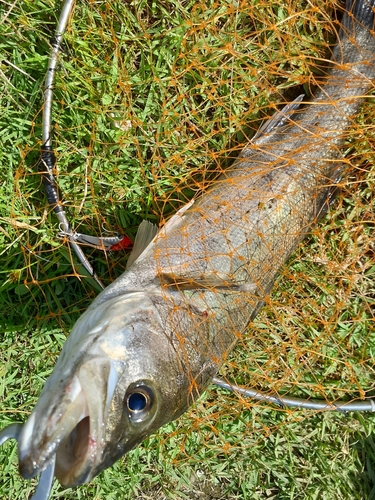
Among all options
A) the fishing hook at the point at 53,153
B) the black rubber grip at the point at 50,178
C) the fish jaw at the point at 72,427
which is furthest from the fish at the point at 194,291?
the black rubber grip at the point at 50,178

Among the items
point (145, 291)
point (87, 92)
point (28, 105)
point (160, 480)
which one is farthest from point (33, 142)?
point (160, 480)

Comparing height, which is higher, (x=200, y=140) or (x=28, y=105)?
(x=28, y=105)

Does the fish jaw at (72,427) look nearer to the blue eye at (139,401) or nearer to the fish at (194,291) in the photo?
the fish at (194,291)

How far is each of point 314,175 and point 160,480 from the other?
2.97m

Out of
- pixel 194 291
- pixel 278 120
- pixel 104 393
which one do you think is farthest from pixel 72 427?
pixel 278 120

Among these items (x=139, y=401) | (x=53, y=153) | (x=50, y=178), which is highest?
(x=53, y=153)

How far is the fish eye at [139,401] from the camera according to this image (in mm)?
2521

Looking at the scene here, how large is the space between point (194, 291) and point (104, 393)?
3.04 ft

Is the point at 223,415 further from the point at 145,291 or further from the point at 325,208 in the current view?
the point at 325,208

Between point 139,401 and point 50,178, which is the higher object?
point 50,178

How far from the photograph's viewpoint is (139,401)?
8.39 feet

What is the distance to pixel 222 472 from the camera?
13.3ft

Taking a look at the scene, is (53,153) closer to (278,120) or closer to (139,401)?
(278,120)

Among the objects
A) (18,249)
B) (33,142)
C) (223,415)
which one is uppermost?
(33,142)
